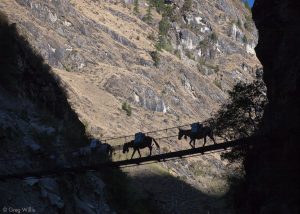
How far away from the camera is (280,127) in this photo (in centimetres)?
2097

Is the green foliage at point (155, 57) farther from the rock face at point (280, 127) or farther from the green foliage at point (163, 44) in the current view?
the rock face at point (280, 127)

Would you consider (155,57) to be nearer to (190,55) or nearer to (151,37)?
(151,37)

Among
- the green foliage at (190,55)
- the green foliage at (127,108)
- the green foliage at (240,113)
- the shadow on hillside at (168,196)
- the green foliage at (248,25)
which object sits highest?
the green foliage at (248,25)

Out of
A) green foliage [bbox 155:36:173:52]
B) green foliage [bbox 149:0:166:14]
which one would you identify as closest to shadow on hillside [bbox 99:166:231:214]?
green foliage [bbox 155:36:173:52]

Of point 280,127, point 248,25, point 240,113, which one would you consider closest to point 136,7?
point 248,25

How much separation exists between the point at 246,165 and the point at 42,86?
74.0 feet

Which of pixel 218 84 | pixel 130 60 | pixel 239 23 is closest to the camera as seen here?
pixel 130 60

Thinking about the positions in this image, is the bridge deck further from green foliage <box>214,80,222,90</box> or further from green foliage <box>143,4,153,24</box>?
green foliage <box>143,4,153,24</box>

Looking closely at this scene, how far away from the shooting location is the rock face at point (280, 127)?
827 inches

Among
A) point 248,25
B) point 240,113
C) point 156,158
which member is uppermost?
point 248,25

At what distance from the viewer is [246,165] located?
85.5 ft

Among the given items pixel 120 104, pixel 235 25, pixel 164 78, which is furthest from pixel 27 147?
pixel 235 25

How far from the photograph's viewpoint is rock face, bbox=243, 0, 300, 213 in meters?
21.0

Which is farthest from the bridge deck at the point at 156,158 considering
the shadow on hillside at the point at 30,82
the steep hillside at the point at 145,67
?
the steep hillside at the point at 145,67
